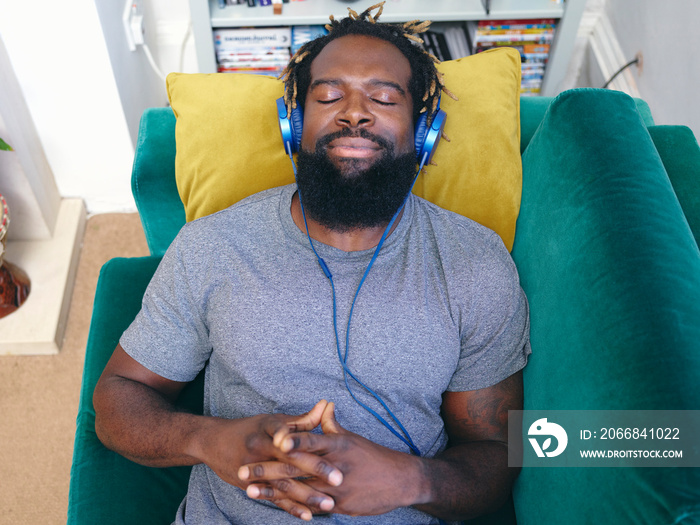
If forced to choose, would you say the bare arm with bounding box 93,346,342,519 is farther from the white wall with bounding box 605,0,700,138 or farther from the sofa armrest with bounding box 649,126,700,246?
the white wall with bounding box 605,0,700,138

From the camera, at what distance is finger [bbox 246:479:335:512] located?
847 mm

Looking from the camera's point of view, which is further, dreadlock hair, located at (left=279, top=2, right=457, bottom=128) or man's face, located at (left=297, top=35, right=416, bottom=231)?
dreadlock hair, located at (left=279, top=2, right=457, bottom=128)

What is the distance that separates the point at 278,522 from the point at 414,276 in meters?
0.51

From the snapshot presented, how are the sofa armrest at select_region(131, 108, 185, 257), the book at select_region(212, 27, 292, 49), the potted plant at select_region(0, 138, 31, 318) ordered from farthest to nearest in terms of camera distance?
the book at select_region(212, 27, 292, 49)
the potted plant at select_region(0, 138, 31, 318)
the sofa armrest at select_region(131, 108, 185, 257)

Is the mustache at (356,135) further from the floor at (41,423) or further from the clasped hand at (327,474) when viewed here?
the floor at (41,423)

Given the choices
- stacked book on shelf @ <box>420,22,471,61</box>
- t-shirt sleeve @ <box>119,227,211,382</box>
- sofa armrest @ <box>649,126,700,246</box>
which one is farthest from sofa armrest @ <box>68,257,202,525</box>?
stacked book on shelf @ <box>420,22,471,61</box>

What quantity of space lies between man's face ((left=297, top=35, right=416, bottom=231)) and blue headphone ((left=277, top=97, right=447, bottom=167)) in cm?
3

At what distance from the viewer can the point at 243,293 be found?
107cm

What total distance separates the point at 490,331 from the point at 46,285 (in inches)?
60.9

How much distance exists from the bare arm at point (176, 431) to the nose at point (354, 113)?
0.58 m

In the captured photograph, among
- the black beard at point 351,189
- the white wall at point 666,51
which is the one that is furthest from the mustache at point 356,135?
the white wall at point 666,51

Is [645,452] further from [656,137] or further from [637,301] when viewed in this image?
[656,137]

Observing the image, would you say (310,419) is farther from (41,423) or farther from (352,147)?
(41,423)

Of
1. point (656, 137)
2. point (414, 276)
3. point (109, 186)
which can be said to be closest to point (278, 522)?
point (414, 276)
